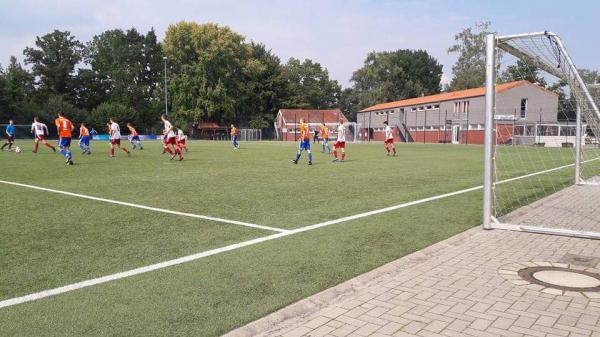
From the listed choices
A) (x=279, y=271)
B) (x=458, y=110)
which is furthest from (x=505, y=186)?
(x=458, y=110)

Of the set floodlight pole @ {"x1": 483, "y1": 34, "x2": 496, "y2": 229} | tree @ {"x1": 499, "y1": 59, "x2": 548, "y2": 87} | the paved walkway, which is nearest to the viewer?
the paved walkway

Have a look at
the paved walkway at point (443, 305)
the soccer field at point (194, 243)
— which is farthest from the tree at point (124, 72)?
the paved walkway at point (443, 305)

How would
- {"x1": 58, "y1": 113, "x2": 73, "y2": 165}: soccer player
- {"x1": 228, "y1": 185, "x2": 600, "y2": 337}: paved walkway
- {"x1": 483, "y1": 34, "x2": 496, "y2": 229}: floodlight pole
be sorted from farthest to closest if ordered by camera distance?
{"x1": 58, "y1": 113, "x2": 73, "y2": 165}: soccer player → {"x1": 483, "y1": 34, "x2": 496, "y2": 229}: floodlight pole → {"x1": 228, "y1": 185, "x2": 600, "y2": 337}: paved walkway

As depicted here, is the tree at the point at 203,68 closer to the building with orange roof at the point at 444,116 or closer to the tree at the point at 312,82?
the tree at the point at 312,82

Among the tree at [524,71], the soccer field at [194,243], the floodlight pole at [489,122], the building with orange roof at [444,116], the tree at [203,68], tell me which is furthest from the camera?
the tree at [203,68]

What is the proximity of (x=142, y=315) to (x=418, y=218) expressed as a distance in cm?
523

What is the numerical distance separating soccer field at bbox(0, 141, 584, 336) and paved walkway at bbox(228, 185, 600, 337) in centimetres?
23

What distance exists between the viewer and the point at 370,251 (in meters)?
5.66

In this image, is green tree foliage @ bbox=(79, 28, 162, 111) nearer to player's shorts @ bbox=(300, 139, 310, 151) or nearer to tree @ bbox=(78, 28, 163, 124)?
tree @ bbox=(78, 28, 163, 124)

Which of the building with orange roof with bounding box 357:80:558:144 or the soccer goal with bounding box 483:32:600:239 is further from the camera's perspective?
the building with orange roof with bounding box 357:80:558:144

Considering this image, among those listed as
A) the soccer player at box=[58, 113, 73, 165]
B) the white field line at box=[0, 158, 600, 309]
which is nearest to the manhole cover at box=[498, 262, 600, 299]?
the white field line at box=[0, 158, 600, 309]

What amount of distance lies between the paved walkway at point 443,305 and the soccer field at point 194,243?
0.23m

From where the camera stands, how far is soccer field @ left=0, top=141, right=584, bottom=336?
371 cm

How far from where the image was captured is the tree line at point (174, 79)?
72312 mm
